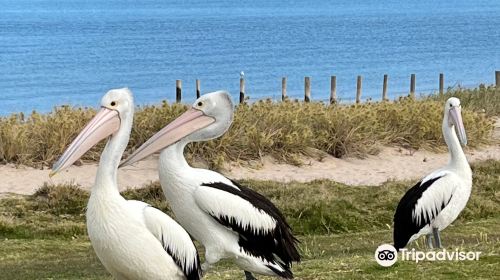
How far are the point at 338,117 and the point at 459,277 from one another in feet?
36.0

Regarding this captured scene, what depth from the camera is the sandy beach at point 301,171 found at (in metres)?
14.3

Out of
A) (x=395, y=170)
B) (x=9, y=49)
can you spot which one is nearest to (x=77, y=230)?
(x=395, y=170)

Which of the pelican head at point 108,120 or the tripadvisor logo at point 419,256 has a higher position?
the pelican head at point 108,120

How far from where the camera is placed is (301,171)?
15516mm

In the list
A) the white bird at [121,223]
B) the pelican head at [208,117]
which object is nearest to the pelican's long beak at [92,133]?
the white bird at [121,223]

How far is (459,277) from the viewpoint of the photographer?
625 cm

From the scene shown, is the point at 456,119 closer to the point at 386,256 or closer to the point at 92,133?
the point at 386,256

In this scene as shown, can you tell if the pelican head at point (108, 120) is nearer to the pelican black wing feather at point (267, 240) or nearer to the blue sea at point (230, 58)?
the pelican black wing feather at point (267, 240)

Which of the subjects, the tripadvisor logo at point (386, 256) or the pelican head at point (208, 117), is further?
the tripadvisor logo at point (386, 256)

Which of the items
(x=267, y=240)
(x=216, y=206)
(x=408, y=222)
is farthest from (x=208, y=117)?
(x=408, y=222)

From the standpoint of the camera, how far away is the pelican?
584 cm

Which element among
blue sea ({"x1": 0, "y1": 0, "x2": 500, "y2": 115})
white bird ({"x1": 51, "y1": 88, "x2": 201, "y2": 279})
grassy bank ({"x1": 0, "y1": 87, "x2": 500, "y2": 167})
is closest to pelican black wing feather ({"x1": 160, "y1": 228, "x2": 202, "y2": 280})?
white bird ({"x1": 51, "y1": 88, "x2": 201, "y2": 279})

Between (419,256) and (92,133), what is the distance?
9.82 feet

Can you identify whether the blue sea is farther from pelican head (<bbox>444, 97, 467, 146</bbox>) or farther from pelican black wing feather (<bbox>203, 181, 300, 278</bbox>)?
pelican black wing feather (<bbox>203, 181, 300, 278</bbox>)
